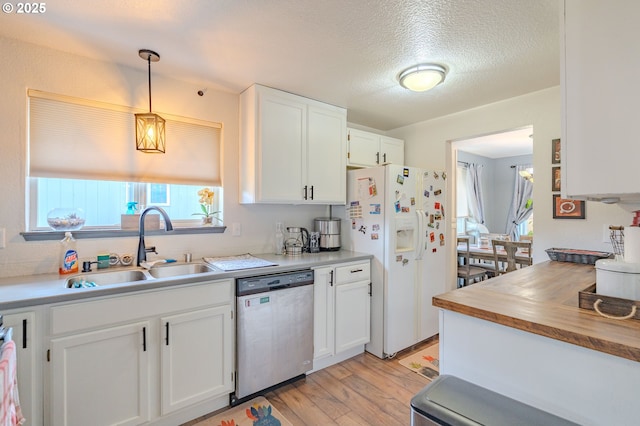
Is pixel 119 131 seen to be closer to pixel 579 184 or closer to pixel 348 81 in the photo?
pixel 348 81

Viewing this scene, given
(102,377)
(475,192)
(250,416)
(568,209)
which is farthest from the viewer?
(475,192)

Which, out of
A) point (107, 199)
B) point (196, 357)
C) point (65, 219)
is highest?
point (107, 199)

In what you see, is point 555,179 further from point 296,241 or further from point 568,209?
point 296,241

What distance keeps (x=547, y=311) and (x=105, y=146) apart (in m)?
2.70

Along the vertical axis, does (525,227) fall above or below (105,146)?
below

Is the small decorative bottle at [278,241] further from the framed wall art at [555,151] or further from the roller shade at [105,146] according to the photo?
the framed wall art at [555,151]

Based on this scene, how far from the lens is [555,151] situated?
7.99 ft

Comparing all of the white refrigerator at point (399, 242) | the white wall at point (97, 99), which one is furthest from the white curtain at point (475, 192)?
the white wall at point (97, 99)

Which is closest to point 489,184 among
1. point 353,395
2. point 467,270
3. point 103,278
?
point 467,270

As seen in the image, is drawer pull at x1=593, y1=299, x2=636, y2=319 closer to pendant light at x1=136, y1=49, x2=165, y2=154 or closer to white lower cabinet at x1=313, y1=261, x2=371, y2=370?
white lower cabinet at x1=313, y1=261, x2=371, y2=370

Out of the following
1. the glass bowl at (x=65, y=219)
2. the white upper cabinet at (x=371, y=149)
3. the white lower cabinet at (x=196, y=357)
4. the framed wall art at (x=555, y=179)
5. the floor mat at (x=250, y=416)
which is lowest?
the floor mat at (x=250, y=416)

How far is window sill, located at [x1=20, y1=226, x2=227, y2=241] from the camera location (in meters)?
1.85

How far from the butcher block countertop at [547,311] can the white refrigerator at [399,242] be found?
106 cm

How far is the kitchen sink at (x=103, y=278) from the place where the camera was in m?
1.75
